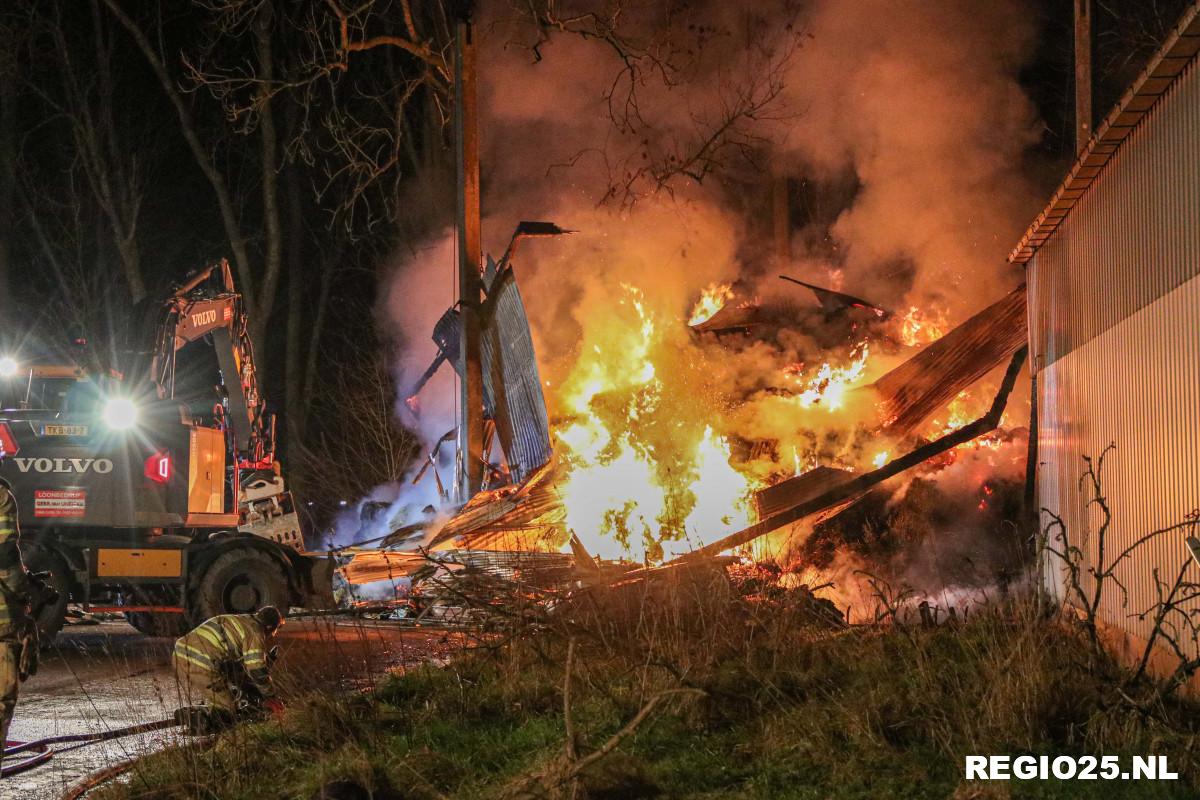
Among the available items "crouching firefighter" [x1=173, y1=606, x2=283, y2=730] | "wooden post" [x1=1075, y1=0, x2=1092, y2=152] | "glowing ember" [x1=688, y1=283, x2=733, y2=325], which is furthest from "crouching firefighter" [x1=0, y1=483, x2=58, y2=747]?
"glowing ember" [x1=688, y1=283, x2=733, y2=325]

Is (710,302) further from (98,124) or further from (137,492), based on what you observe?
(98,124)

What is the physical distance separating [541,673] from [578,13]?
12599mm

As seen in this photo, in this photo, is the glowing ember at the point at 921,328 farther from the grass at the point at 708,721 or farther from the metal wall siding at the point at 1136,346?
the grass at the point at 708,721

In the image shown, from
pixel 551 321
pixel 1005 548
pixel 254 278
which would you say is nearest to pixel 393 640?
pixel 551 321

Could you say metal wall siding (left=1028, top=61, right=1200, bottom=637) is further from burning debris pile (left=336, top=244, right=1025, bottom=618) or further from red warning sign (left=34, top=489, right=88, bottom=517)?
red warning sign (left=34, top=489, right=88, bottom=517)

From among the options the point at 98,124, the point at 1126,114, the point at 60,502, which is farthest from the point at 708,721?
the point at 98,124

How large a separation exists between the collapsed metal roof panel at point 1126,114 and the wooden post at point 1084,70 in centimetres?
82

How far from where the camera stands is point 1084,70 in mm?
11227

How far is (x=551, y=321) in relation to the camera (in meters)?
17.2

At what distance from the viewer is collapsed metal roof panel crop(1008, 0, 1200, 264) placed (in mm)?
6836

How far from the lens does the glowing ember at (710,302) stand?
1706 centimetres

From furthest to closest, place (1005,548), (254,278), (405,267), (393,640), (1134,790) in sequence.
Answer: (254,278) < (405,267) < (1005,548) < (393,640) < (1134,790)

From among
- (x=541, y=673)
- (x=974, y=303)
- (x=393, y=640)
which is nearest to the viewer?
(x=541, y=673)

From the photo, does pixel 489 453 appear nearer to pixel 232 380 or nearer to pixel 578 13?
pixel 232 380
